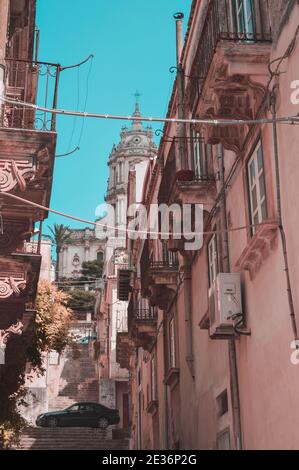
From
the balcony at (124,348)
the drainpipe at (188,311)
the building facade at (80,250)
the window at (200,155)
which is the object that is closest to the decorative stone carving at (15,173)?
the window at (200,155)

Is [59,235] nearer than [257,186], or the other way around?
[257,186]

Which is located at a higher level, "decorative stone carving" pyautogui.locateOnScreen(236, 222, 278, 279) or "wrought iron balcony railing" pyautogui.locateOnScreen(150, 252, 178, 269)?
"wrought iron balcony railing" pyautogui.locateOnScreen(150, 252, 178, 269)

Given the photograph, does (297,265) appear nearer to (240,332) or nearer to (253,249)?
(253,249)

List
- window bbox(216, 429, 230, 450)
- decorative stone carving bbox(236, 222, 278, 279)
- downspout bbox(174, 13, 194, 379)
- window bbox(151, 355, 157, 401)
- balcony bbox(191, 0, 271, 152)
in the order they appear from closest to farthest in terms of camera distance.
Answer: decorative stone carving bbox(236, 222, 278, 279) < balcony bbox(191, 0, 271, 152) < window bbox(216, 429, 230, 450) < downspout bbox(174, 13, 194, 379) < window bbox(151, 355, 157, 401)

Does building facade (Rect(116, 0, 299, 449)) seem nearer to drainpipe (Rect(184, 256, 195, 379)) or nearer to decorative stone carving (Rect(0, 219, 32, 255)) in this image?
drainpipe (Rect(184, 256, 195, 379))

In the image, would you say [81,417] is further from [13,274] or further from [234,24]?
[234,24]

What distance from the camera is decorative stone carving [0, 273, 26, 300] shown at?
38.3ft

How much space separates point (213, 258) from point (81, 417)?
23.4 metres

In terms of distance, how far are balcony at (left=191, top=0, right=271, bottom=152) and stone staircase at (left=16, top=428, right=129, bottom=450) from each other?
21.8 m

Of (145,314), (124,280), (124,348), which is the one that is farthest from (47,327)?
(124,348)

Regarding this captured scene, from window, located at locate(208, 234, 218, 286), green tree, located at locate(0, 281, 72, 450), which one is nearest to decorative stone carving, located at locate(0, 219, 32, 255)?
window, located at locate(208, 234, 218, 286)

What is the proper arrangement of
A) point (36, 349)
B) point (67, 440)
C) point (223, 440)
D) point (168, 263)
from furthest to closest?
point (67, 440)
point (36, 349)
point (168, 263)
point (223, 440)

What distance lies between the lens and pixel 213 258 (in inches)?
524

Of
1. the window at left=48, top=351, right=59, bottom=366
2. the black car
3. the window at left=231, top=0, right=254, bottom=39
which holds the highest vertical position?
the window at left=48, top=351, right=59, bottom=366
